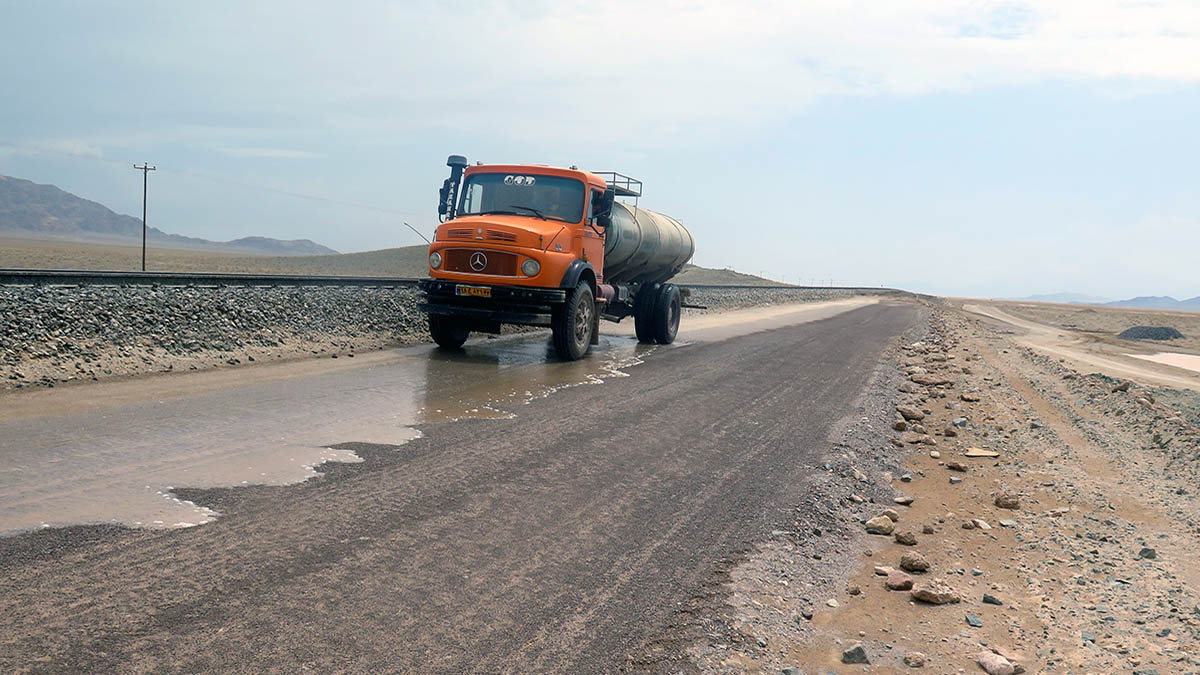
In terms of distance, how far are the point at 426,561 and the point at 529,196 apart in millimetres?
10024

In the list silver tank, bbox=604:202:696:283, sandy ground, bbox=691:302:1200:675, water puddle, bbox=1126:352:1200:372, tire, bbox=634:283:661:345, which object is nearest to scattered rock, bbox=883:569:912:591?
sandy ground, bbox=691:302:1200:675

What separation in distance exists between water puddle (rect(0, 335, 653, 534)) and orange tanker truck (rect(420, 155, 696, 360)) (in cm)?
143

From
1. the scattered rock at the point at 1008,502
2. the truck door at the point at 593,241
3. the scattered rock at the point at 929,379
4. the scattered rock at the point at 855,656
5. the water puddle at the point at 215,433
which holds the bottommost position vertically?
the scattered rock at the point at 855,656

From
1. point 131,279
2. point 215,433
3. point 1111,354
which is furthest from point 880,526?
point 1111,354

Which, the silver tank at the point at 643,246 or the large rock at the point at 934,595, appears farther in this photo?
the silver tank at the point at 643,246

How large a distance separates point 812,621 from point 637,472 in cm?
245

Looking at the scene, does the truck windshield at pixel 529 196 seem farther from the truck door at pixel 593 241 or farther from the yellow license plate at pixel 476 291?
the yellow license plate at pixel 476 291

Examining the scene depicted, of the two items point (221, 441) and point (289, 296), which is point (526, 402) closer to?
point (221, 441)

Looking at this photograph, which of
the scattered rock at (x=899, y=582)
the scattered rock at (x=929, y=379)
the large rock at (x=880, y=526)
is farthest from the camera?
the scattered rock at (x=929, y=379)

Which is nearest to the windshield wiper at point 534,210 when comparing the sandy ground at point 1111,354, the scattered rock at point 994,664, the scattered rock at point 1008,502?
the scattered rock at point 1008,502

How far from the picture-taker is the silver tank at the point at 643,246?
15672mm

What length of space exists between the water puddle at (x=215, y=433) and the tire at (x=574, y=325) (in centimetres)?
132

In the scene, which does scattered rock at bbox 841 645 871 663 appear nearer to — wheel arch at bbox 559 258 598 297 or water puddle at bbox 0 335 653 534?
water puddle at bbox 0 335 653 534

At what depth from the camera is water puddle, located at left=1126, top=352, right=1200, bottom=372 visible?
24206mm
